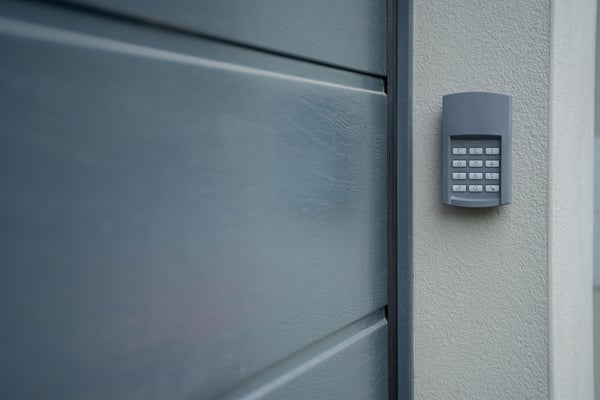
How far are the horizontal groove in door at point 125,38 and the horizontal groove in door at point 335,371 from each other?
503 millimetres

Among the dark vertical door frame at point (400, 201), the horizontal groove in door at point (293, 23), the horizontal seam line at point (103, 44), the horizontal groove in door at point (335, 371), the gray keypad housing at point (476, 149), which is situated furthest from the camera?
the dark vertical door frame at point (400, 201)

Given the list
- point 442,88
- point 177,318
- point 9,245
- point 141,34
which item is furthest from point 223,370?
point 442,88

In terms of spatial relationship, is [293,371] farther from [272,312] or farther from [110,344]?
[110,344]

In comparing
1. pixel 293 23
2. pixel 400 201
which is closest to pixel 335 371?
pixel 400 201

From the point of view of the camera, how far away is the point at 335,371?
3.28 feet

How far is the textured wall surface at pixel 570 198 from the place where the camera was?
3.61 feet

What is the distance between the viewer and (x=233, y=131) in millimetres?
738

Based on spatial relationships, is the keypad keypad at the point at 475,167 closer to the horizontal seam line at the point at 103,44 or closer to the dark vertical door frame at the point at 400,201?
the dark vertical door frame at the point at 400,201

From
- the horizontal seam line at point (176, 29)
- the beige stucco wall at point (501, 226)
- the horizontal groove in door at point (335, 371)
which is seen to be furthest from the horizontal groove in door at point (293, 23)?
the horizontal groove in door at point (335, 371)

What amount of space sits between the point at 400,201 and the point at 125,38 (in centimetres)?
80

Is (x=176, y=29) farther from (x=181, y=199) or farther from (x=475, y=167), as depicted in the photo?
(x=475, y=167)

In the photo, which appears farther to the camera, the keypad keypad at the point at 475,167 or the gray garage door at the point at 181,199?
the keypad keypad at the point at 475,167

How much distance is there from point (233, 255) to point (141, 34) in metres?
0.34

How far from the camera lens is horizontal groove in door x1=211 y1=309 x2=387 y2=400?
82cm
